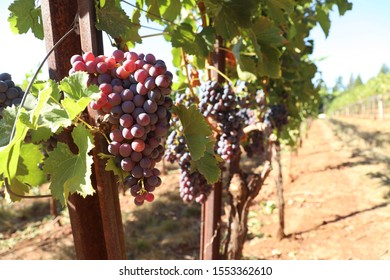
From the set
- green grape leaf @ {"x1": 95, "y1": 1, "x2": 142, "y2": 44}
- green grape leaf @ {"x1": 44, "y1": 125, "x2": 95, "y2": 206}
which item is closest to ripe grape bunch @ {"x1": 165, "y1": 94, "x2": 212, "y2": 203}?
green grape leaf @ {"x1": 95, "y1": 1, "x2": 142, "y2": 44}

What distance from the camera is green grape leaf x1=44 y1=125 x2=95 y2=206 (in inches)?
33.8

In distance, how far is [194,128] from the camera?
3.84 feet

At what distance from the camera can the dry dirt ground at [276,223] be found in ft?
19.9

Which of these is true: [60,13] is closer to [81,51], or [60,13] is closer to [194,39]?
[81,51]

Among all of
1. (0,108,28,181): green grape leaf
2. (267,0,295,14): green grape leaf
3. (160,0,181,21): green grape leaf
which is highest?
(160,0,181,21): green grape leaf

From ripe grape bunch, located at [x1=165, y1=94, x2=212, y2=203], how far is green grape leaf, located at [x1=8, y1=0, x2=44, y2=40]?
0.98 meters

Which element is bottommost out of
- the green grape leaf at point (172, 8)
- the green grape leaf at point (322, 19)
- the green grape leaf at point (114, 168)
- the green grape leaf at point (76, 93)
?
the green grape leaf at point (114, 168)

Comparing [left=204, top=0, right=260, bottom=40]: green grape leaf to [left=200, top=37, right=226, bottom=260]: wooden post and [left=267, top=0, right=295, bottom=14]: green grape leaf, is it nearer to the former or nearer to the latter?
[left=267, top=0, right=295, bottom=14]: green grape leaf

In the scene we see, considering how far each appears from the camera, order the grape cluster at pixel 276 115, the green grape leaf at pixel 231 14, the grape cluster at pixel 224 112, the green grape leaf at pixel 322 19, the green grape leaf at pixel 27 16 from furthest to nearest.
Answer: the grape cluster at pixel 276 115, the green grape leaf at pixel 322 19, the grape cluster at pixel 224 112, the green grape leaf at pixel 231 14, the green grape leaf at pixel 27 16

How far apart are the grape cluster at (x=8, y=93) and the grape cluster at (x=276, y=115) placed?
9.91ft

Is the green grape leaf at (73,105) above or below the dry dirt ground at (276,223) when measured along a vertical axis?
above

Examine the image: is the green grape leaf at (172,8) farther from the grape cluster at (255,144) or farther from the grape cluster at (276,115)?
the grape cluster at (276,115)

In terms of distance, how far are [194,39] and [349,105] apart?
4334cm

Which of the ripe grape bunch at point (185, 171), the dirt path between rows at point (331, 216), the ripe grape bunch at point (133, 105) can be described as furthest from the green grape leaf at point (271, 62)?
the dirt path between rows at point (331, 216)
